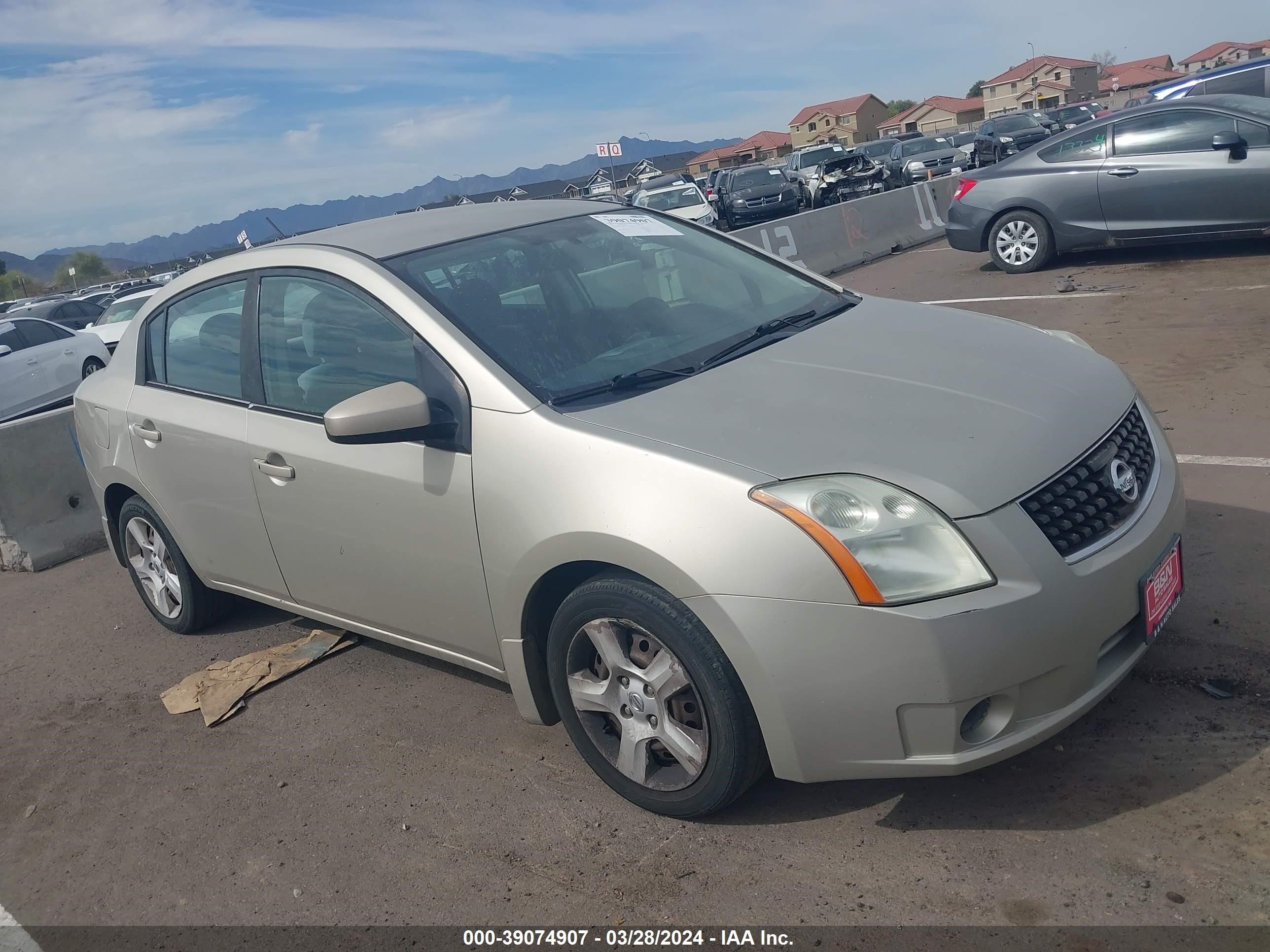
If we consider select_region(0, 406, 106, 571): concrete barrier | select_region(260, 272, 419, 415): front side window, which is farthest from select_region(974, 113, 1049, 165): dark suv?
select_region(260, 272, 419, 415): front side window

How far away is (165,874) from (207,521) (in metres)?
1.53

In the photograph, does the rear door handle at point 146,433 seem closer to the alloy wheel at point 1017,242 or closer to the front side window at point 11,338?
the alloy wheel at point 1017,242

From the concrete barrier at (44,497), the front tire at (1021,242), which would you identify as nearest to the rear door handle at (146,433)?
the concrete barrier at (44,497)

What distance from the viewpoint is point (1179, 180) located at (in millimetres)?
9875

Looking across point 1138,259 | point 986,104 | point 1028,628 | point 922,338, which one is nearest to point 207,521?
point 922,338

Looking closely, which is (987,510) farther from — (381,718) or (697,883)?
(381,718)

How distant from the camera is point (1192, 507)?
458cm

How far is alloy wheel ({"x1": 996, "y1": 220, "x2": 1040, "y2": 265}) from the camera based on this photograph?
1112cm

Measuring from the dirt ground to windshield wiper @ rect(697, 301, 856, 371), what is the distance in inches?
52.3

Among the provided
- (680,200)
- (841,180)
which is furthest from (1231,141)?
(841,180)

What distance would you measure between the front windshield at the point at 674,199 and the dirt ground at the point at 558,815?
19.8 meters

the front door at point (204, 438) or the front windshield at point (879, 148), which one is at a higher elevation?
the front windshield at point (879, 148)

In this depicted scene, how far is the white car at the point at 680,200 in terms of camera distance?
2281 centimetres

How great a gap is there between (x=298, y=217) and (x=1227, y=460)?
26992 mm
